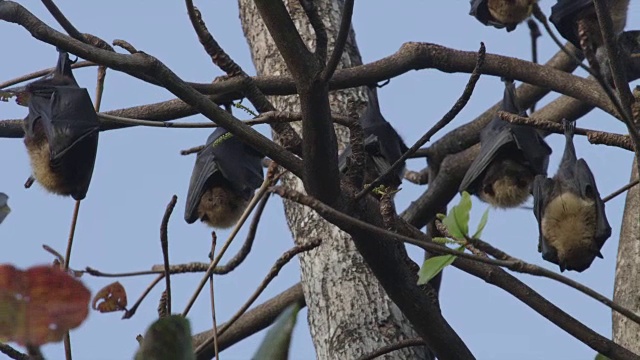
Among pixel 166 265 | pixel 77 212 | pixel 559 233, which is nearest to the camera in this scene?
pixel 166 265

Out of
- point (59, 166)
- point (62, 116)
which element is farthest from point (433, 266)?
point (59, 166)

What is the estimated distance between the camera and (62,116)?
5.38 metres

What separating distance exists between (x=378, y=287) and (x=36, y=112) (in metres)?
2.26

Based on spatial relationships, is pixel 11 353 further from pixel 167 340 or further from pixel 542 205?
pixel 542 205

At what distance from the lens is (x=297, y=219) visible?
537cm

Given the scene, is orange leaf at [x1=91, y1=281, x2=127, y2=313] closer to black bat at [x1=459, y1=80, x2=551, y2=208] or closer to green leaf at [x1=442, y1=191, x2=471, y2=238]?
green leaf at [x1=442, y1=191, x2=471, y2=238]

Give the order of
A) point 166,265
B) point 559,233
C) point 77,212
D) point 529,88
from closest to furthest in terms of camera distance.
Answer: point 166,265
point 77,212
point 559,233
point 529,88

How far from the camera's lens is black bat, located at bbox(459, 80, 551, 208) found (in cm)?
619

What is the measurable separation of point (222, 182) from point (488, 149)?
2.01m

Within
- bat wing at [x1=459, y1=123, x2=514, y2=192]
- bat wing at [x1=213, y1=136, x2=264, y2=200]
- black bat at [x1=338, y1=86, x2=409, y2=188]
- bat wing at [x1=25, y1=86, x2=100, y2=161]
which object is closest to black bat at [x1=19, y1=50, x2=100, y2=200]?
bat wing at [x1=25, y1=86, x2=100, y2=161]

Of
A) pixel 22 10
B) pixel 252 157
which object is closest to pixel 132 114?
pixel 22 10

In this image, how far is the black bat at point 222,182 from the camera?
6.68 m

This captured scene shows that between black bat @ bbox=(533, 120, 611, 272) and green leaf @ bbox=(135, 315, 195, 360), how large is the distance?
4.23 m

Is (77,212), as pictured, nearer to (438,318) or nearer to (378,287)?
(438,318)
